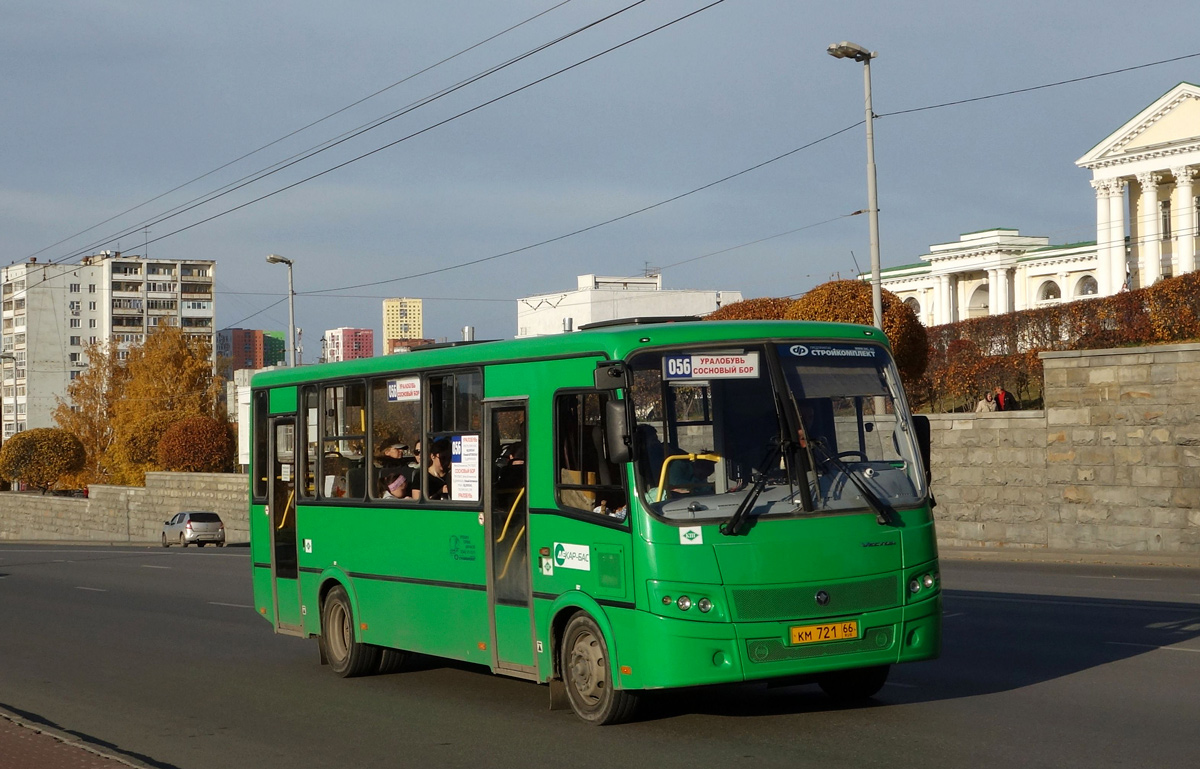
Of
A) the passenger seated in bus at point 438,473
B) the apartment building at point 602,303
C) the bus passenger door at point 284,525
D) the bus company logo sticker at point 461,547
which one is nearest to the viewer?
the bus company logo sticker at point 461,547

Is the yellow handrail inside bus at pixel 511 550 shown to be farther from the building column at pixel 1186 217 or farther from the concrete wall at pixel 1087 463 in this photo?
the building column at pixel 1186 217

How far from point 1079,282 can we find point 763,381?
248ft

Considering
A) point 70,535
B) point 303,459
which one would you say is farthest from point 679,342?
point 70,535

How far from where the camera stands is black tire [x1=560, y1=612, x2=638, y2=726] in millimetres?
9055

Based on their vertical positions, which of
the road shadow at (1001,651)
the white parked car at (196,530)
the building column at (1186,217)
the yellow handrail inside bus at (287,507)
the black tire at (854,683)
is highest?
the building column at (1186,217)

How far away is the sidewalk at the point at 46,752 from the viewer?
27.5 feet

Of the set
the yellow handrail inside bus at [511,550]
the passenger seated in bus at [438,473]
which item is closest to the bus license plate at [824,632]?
the yellow handrail inside bus at [511,550]

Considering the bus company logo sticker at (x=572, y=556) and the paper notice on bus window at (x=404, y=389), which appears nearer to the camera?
the bus company logo sticker at (x=572, y=556)

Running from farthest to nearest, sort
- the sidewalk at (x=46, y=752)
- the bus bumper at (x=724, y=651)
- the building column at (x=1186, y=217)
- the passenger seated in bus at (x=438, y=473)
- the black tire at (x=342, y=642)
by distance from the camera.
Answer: the building column at (x=1186, y=217), the black tire at (x=342, y=642), the passenger seated in bus at (x=438, y=473), the bus bumper at (x=724, y=651), the sidewalk at (x=46, y=752)

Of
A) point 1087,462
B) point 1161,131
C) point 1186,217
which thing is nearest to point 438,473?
point 1087,462

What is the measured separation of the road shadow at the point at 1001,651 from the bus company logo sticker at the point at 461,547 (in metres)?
1.75

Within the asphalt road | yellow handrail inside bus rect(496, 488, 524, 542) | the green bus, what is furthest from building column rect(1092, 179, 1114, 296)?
yellow handrail inside bus rect(496, 488, 524, 542)

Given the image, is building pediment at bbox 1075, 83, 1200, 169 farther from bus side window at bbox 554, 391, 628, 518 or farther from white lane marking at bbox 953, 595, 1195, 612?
bus side window at bbox 554, 391, 628, 518

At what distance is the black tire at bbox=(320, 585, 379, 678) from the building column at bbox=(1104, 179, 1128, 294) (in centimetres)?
6621
